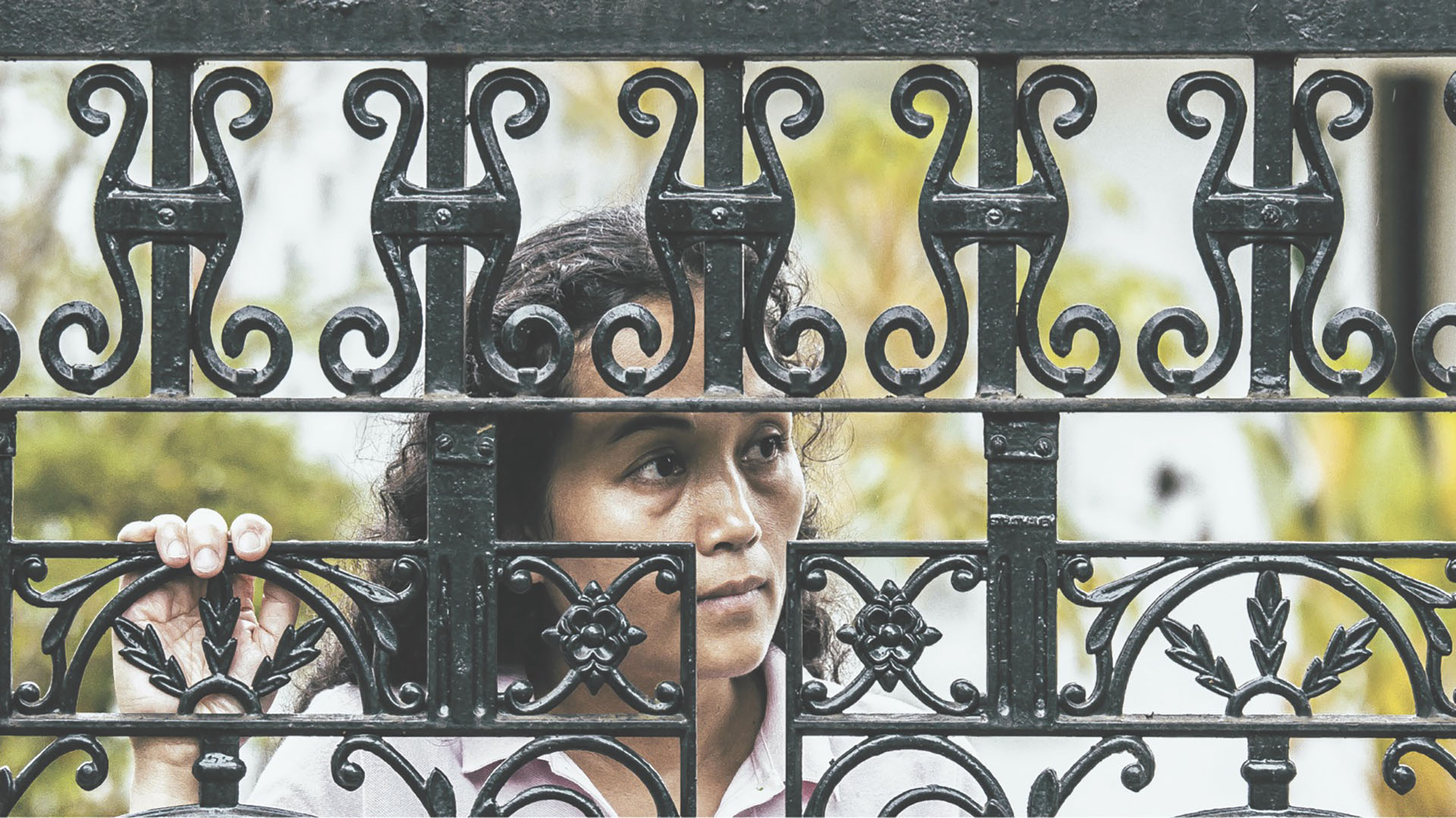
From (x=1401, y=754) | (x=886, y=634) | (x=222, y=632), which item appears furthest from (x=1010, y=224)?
(x=222, y=632)

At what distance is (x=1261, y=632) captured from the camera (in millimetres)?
1470

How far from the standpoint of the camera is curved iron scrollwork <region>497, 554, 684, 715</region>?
1.47 m

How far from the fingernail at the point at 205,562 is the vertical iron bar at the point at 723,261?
504 millimetres

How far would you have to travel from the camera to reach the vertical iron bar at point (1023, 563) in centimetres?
147

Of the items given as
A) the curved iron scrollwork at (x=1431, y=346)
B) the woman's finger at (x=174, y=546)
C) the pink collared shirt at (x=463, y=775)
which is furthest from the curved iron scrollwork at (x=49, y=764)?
the curved iron scrollwork at (x=1431, y=346)

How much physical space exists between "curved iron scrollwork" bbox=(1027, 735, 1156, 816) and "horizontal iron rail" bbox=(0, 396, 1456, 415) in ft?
1.05

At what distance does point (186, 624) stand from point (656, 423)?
0.55m

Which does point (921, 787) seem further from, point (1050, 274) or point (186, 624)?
point (186, 624)

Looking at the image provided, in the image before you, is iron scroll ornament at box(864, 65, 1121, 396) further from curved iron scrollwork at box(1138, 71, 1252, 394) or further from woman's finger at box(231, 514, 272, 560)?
woman's finger at box(231, 514, 272, 560)

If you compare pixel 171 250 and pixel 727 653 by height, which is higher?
pixel 171 250

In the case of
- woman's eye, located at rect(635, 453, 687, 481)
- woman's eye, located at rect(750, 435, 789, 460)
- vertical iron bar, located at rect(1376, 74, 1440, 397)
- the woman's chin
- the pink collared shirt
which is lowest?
→ the pink collared shirt

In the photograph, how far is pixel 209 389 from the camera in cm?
410

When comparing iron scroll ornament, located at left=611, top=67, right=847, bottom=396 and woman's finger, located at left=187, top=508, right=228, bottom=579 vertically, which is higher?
iron scroll ornament, located at left=611, top=67, right=847, bottom=396

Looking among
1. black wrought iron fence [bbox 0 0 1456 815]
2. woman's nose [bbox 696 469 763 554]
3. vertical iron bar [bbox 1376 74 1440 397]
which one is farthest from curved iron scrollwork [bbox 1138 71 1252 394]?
vertical iron bar [bbox 1376 74 1440 397]
